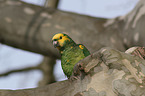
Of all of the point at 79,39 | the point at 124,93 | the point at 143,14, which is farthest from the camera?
the point at 79,39

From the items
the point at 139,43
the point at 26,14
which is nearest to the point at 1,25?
the point at 26,14

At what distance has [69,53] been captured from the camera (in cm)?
177

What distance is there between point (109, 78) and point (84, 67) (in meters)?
0.13

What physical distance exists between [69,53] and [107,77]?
71cm

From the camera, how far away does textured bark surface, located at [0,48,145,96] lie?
1.07 metres

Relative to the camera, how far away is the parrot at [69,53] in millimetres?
1659

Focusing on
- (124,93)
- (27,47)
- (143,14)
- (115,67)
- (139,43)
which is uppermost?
(27,47)

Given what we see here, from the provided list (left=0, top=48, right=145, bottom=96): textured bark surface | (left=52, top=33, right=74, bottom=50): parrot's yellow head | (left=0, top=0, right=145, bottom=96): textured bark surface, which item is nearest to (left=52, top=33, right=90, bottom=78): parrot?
(left=52, top=33, right=74, bottom=50): parrot's yellow head

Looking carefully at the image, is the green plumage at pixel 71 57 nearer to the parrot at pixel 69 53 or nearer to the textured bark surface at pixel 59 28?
the parrot at pixel 69 53

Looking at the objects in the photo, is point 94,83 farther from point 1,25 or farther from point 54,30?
point 1,25

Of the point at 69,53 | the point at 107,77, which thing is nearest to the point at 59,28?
the point at 69,53

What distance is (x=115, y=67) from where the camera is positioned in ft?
3.63

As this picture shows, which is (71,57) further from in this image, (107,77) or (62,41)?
(107,77)

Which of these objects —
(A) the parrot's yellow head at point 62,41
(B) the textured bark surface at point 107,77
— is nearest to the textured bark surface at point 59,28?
(A) the parrot's yellow head at point 62,41
